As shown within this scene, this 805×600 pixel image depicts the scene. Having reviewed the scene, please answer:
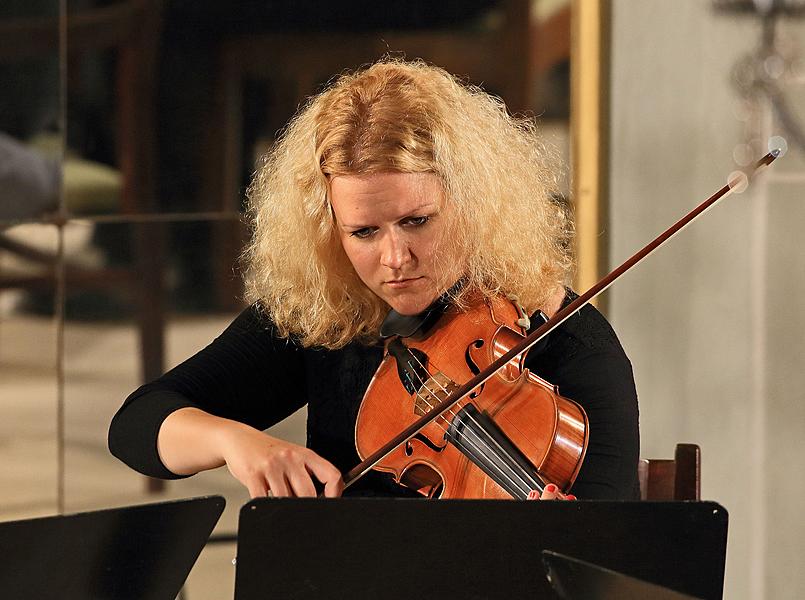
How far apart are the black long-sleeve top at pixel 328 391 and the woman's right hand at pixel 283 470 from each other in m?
0.22

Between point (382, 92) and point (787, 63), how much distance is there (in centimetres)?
104

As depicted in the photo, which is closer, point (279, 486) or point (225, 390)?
point (279, 486)

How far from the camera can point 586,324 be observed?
127cm

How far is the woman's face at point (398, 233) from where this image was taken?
1.19 meters

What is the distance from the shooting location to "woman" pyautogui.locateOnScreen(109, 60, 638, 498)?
1.20 metres

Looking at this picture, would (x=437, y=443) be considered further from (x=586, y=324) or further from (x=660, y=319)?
(x=660, y=319)

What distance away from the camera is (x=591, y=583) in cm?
72

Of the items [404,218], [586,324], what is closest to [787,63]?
[586,324]

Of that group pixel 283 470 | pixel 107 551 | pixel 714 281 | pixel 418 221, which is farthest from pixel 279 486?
pixel 714 281

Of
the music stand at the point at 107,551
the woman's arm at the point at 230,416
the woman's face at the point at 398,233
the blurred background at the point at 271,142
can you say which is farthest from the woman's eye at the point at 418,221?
the blurred background at the point at 271,142

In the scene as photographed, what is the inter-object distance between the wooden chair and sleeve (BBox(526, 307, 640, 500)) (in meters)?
0.06

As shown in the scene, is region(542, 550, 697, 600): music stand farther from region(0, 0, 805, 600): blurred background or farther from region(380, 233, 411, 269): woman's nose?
region(0, 0, 805, 600): blurred background

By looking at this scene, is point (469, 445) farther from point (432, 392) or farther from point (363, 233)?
point (363, 233)

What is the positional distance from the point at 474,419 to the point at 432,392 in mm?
62
